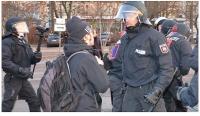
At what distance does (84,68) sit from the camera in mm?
4594

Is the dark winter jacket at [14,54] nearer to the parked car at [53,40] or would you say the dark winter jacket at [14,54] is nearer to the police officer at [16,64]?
the police officer at [16,64]

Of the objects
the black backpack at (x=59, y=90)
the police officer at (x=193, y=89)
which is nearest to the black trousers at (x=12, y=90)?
the black backpack at (x=59, y=90)

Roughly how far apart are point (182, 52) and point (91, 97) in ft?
8.57

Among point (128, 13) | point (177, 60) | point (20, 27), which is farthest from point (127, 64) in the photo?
point (20, 27)

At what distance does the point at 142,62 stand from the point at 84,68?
3.46 ft

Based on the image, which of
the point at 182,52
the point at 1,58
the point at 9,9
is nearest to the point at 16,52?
the point at 1,58

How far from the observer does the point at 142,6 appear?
5.70 m

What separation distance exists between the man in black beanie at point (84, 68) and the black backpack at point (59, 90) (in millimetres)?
47

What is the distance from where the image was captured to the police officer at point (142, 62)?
17.6 ft

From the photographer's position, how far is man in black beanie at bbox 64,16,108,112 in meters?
4.59

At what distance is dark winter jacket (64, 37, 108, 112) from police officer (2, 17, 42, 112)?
9.31 ft

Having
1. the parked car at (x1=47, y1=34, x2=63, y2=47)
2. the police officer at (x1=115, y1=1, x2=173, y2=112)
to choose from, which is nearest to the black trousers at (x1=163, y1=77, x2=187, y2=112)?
the police officer at (x1=115, y1=1, x2=173, y2=112)

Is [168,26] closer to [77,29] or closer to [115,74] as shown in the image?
[115,74]

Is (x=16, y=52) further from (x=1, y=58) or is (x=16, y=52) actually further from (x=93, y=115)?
(x=93, y=115)
